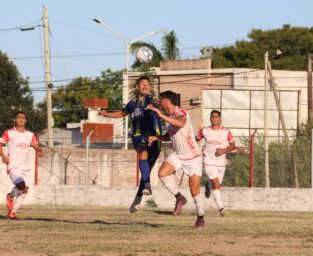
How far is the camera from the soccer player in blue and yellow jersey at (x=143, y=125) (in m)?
16.0

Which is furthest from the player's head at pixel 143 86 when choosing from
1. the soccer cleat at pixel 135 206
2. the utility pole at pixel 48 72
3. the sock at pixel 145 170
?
the utility pole at pixel 48 72

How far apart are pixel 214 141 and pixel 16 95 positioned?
194 feet

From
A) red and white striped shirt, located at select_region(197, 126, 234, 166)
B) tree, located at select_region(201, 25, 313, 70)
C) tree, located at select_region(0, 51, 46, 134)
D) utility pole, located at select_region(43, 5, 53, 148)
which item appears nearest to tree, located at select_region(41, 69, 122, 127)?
tree, located at select_region(201, 25, 313, 70)

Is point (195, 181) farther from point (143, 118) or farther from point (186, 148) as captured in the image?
point (143, 118)

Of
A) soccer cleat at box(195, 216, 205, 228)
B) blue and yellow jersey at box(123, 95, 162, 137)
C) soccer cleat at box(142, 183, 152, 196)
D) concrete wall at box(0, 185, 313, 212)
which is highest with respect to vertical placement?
blue and yellow jersey at box(123, 95, 162, 137)

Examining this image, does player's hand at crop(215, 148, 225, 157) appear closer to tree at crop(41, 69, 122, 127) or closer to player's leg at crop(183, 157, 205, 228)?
player's leg at crop(183, 157, 205, 228)

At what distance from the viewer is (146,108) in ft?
52.5

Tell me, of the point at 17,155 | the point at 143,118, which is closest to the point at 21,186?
the point at 17,155

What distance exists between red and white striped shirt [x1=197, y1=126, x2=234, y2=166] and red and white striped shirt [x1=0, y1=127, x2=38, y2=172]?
148 inches

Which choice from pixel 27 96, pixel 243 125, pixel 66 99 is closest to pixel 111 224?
pixel 243 125

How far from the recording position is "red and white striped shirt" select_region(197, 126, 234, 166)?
20922mm

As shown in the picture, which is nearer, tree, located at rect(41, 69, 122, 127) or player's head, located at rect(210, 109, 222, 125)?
player's head, located at rect(210, 109, 222, 125)

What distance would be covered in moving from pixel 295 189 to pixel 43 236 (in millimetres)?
15355

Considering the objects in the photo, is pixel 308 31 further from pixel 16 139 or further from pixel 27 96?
pixel 16 139
